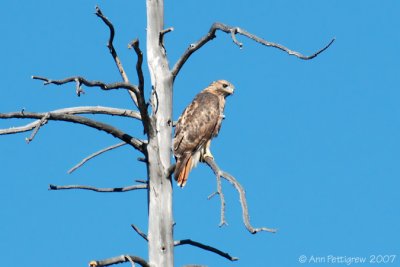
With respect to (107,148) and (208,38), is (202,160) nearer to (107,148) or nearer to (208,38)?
(107,148)

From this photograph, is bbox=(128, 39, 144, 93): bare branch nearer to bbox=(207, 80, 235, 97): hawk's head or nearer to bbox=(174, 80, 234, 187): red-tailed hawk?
bbox=(174, 80, 234, 187): red-tailed hawk

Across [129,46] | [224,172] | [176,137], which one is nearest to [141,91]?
[129,46]

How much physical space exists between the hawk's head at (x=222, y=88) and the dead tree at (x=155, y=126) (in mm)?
2575

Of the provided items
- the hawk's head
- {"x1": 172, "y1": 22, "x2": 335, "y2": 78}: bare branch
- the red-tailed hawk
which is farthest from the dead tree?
the hawk's head

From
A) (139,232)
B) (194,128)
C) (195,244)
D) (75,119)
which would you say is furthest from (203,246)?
(194,128)

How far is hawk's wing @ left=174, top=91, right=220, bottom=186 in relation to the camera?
8.12 metres

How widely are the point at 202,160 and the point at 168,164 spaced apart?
1.39m

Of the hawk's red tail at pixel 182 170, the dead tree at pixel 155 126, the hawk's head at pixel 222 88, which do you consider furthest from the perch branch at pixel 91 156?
the hawk's head at pixel 222 88

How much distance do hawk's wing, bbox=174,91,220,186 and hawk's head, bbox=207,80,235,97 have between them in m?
0.34

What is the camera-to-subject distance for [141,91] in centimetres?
646

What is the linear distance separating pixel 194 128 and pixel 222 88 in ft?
4.54

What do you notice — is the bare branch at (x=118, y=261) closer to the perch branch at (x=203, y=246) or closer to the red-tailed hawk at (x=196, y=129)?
the perch branch at (x=203, y=246)

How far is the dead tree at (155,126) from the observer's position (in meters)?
6.42

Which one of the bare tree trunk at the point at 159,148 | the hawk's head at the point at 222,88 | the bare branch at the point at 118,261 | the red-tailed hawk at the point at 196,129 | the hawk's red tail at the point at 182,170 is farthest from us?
the hawk's head at the point at 222,88
